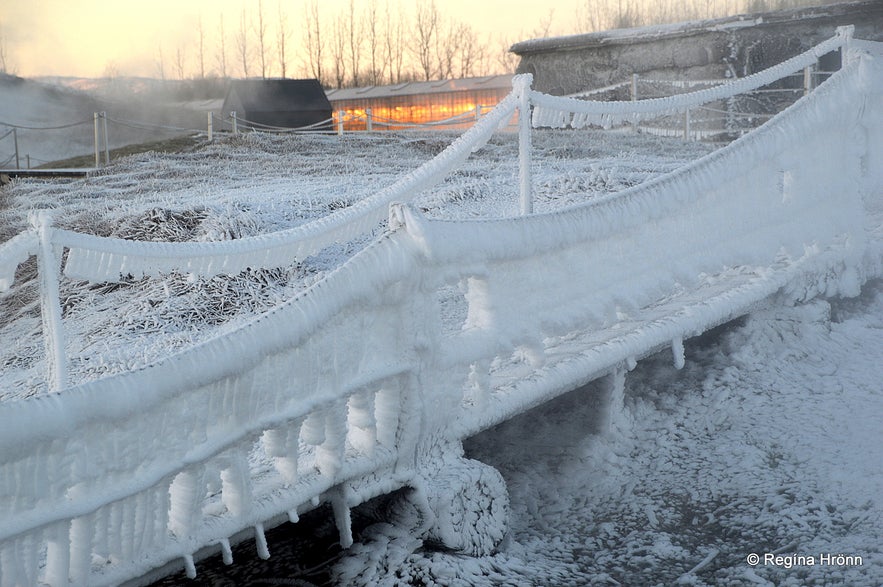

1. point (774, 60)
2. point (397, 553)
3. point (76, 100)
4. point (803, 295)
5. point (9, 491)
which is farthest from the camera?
point (76, 100)

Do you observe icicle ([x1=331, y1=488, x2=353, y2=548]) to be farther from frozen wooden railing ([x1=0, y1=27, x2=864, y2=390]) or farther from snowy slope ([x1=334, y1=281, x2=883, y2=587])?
frozen wooden railing ([x1=0, y1=27, x2=864, y2=390])

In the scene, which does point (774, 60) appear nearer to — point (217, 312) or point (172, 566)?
point (217, 312)

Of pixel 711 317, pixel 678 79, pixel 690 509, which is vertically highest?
pixel 678 79

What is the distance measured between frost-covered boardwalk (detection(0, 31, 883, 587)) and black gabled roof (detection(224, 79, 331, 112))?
21837 mm

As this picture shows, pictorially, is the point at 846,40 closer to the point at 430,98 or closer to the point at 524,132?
the point at 524,132

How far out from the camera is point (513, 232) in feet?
8.65

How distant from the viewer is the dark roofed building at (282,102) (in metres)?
24.8

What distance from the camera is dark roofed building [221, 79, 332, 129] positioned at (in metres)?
24.8

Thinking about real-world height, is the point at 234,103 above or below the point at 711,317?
above

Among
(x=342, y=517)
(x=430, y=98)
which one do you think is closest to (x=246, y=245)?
(x=342, y=517)

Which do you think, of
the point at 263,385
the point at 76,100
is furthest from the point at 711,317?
the point at 76,100

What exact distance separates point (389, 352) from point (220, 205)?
498cm

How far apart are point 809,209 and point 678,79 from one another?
10601 millimetres

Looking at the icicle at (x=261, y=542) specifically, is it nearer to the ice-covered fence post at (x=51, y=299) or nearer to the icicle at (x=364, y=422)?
the icicle at (x=364, y=422)
